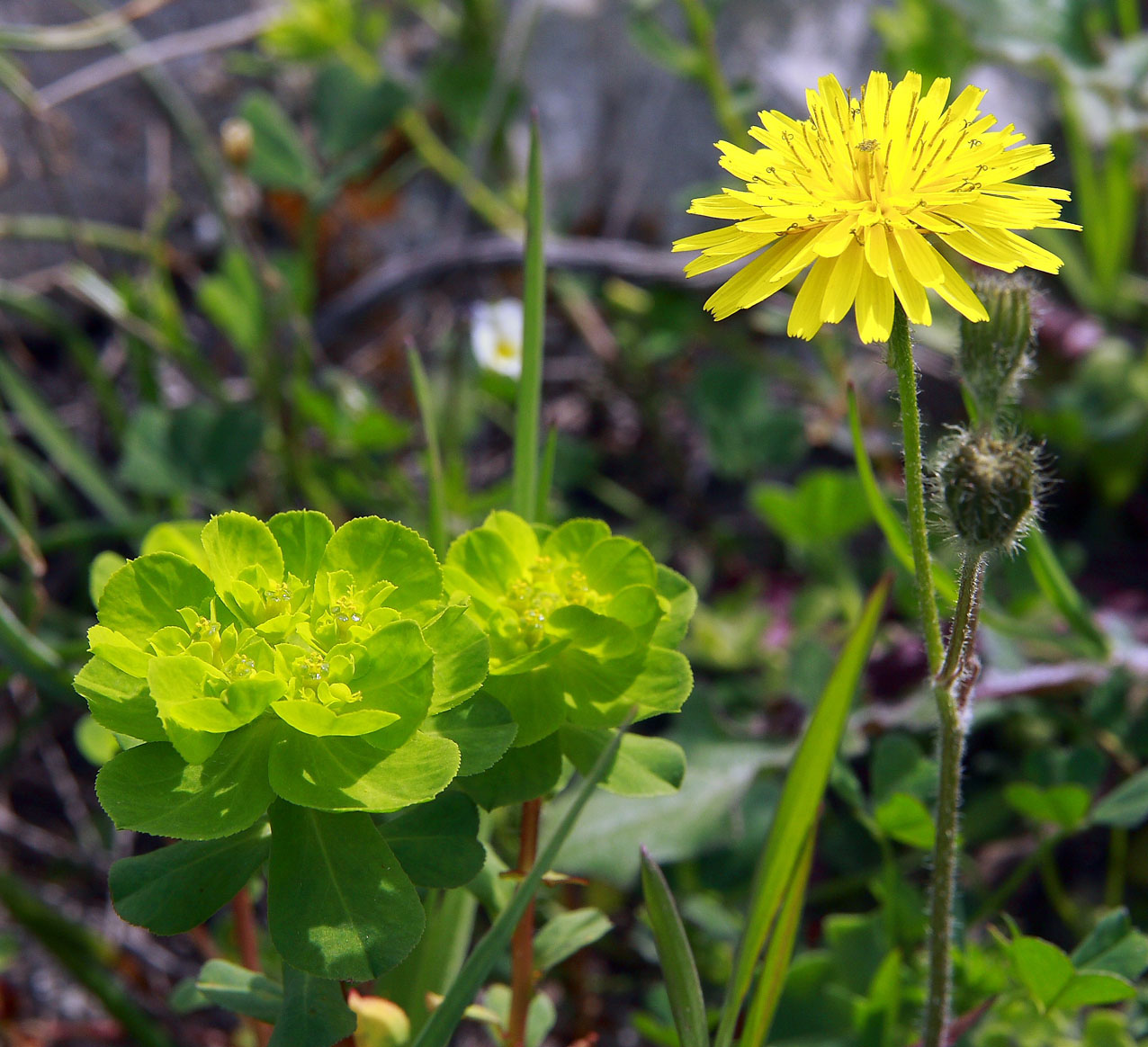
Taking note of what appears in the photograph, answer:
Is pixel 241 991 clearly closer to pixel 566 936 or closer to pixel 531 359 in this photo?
pixel 566 936

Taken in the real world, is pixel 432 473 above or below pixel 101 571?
above

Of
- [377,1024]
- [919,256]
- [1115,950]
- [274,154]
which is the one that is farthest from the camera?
[274,154]

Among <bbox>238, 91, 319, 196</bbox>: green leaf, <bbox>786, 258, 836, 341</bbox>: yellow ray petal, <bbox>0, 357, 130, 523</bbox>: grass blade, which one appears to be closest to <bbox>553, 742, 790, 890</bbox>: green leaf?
<bbox>786, 258, 836, 341</bbox>: yellow ray petal

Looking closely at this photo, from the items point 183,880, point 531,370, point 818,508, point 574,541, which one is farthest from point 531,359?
point 818,508

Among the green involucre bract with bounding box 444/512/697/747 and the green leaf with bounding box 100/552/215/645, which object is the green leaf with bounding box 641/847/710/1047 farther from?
the green leaf with bounding box 100/552/215/645

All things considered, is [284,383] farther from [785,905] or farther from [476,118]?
[785,905]

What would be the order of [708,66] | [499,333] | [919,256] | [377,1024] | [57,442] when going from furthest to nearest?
[499,333] → [708,66] → [57,442] → [377,1024] → [919,256]

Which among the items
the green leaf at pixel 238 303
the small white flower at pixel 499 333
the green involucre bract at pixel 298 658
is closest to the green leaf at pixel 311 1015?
the green involucre bract at pixel 298 658

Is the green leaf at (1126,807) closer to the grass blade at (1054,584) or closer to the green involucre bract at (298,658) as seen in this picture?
the grass blade at (1054,584)

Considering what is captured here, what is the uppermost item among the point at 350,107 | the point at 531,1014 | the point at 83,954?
the point at 350,107
